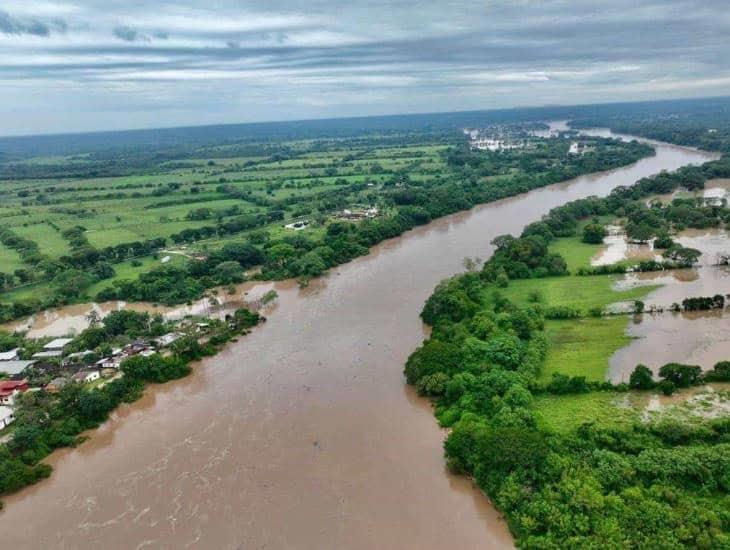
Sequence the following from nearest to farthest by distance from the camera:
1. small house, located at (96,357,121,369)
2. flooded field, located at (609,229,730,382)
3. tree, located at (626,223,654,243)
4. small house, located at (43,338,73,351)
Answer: flooded field, located at (609,229,730,382) → small house, located at (96,357,121,369) → small house, located at (43,338,73,351) → tree, located at (626,223,654,243)

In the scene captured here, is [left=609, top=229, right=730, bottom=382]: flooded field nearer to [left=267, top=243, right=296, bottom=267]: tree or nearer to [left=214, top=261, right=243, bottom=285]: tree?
[left=267, top=243, right=296, bottom=267]: tree

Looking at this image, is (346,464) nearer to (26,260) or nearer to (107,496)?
(107,496)

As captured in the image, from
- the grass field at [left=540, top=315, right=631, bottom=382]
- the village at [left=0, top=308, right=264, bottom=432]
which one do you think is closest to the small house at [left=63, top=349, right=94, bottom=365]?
the village at [left=0, top=308, right=264, bottom=432]

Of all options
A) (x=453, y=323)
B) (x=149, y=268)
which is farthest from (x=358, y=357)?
(x=149, y=268)

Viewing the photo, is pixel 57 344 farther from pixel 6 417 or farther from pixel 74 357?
pixel 6 417

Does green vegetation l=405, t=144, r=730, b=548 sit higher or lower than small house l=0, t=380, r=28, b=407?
higher

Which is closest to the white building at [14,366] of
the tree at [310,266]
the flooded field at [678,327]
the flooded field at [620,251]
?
the tree at [310,266]

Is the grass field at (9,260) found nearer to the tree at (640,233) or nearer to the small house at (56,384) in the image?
the small house at (56,384)

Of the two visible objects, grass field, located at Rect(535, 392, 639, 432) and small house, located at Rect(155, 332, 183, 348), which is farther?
small house, located at Rect(155, 332, 183, 348)
